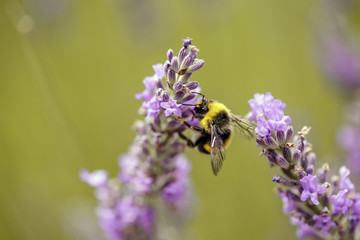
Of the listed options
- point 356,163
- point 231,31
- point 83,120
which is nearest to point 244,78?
point 231,31

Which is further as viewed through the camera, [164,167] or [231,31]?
[231,31]

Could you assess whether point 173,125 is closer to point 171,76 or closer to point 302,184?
point 171,76

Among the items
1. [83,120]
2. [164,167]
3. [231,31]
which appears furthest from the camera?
[231,31]

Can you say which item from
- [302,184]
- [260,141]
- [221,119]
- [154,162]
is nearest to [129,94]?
[154,162]

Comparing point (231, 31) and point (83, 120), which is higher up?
point (231, 31)

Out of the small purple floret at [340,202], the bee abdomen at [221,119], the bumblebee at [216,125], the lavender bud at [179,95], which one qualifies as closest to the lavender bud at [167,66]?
the lavender bud at [179,95]

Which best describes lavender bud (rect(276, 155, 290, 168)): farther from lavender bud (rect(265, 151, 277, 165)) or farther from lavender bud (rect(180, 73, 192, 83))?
lavender bud (rect(180, 73, 192, 83))

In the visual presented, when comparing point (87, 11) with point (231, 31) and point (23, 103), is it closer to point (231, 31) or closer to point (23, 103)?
point (23, 103)

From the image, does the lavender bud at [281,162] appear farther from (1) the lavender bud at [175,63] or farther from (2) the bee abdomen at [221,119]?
(1) the lavender bud at [175,63]
